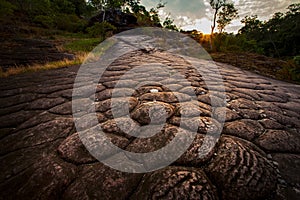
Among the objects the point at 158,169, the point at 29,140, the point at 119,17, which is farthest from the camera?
the point at 119,17

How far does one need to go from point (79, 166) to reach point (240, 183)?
1.22 metres

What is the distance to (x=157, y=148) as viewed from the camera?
1.35 meters

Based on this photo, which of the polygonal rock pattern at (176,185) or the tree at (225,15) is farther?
the tree at (225,15)

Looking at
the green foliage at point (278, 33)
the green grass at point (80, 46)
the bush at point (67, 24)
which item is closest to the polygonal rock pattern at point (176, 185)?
the green grass at point (80, 46)

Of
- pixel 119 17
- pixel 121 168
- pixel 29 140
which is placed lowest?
pixel 29 140

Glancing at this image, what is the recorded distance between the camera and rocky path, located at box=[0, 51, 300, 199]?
41.3 inches

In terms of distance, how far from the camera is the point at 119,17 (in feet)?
71.7

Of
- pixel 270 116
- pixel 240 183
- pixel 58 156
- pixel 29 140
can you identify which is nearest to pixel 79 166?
pixel 58 156

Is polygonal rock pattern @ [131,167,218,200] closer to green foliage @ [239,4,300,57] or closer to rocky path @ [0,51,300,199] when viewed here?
rocky path @ [0,51,300,199]

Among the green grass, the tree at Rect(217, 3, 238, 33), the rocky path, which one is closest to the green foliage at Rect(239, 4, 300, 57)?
the tree at Rect(217, 3, 238, 33)

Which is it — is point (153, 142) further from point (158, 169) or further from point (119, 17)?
point (119, 17)

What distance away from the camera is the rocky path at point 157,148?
1049 mm

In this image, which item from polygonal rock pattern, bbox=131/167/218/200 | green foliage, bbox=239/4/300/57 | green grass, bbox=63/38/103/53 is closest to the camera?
polygonal rock pattern, bbox=131/167/218/200

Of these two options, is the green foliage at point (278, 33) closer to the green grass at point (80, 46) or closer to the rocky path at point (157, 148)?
the green grass at point (80, 46)
